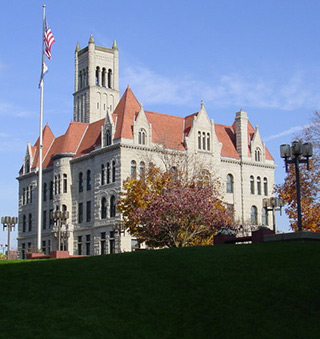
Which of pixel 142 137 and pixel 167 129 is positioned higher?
pixel 167 129

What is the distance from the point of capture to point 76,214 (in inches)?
2995

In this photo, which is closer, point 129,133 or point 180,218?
point 180,218

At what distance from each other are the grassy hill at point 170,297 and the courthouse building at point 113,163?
39.8 metres

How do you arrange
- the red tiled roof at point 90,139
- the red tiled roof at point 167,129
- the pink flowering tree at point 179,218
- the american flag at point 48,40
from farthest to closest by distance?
1. the red tiled roof at point 90,139
2. the red tiled roof at point 167,129
3. the american flag at point 48,40
4. the pink flowering tree at point 179,218

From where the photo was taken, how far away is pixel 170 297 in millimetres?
19625

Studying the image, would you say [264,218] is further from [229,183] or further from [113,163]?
[113,163]

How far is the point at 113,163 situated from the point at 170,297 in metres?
51.6

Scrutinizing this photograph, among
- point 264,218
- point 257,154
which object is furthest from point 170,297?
point 257,154

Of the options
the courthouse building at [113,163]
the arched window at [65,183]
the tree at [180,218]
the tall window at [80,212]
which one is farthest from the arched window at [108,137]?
the tree at [180,218]

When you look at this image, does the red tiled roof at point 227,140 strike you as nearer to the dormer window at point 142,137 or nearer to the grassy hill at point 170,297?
the dormer window at point 142,137

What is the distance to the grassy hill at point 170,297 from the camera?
17359mm

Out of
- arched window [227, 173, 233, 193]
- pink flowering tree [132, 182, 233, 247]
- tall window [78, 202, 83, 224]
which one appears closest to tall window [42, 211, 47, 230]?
tall window [78, 202, 83, 224]

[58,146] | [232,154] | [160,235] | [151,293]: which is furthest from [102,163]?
[151,293]

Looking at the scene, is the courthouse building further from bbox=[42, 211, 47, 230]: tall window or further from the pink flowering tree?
the pink flowering tree
